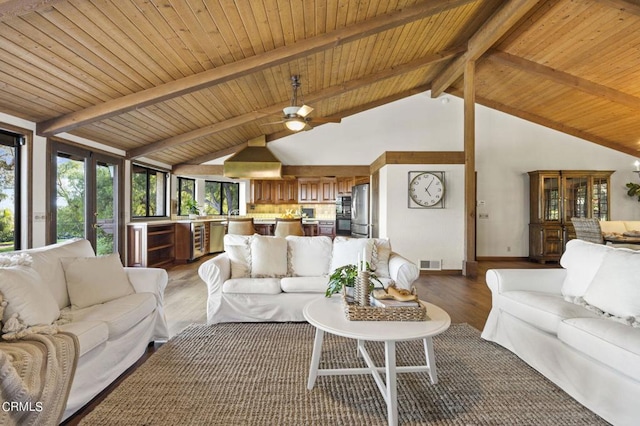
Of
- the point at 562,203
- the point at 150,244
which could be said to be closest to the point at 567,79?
the point at 562,203

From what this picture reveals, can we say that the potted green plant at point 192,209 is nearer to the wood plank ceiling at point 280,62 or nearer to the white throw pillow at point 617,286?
the wood plank ceiling at point 280,62

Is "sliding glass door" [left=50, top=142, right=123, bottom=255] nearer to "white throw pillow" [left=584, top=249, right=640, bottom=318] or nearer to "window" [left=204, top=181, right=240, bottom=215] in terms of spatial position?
"window" [left=204, top=181, right=240, bottom=215]

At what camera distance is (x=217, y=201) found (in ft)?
29.6

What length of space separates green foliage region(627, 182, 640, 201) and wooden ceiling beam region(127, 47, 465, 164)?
4771 mm

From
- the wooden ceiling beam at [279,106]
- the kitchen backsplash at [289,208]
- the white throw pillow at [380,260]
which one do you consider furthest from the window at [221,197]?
the white throw pillow at [380,260]

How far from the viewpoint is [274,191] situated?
870 centimetres

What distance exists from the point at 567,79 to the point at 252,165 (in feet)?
20.1

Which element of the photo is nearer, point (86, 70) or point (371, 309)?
point (371, 309)

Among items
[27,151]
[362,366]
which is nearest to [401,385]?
[362,366]

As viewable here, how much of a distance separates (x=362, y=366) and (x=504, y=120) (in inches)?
279

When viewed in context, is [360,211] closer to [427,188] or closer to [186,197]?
[427,188]

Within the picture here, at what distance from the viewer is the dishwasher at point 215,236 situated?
7.71m

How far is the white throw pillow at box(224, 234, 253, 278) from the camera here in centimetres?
324

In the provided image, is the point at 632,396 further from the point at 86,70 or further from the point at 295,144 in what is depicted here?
the point at 295,144
